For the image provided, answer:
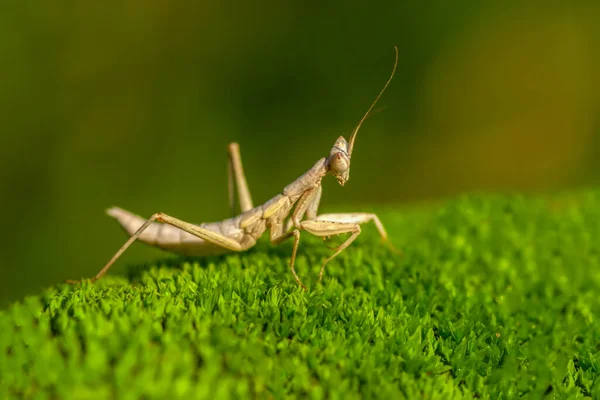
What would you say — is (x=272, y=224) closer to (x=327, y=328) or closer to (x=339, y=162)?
(x=339, y=162)

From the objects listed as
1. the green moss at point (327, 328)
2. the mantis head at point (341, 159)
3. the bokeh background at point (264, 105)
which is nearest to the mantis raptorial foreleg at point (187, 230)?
the green moss at point (327, 328)

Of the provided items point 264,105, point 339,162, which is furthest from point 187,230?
point 264,105

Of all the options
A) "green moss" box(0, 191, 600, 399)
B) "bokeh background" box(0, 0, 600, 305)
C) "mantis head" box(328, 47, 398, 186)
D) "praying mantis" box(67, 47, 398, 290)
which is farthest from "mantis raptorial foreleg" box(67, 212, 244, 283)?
"bokeh background" box(0, 0, 600, 305)

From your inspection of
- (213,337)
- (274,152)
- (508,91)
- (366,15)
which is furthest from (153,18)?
(213,337)

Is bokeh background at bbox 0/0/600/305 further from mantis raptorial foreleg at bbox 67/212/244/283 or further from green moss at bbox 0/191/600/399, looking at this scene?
green moss at bbox 0/191/600/399

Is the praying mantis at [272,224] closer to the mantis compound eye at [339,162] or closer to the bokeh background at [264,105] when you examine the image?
the mantis compound eye at [339,162]

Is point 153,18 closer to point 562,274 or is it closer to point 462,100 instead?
point 462,100
